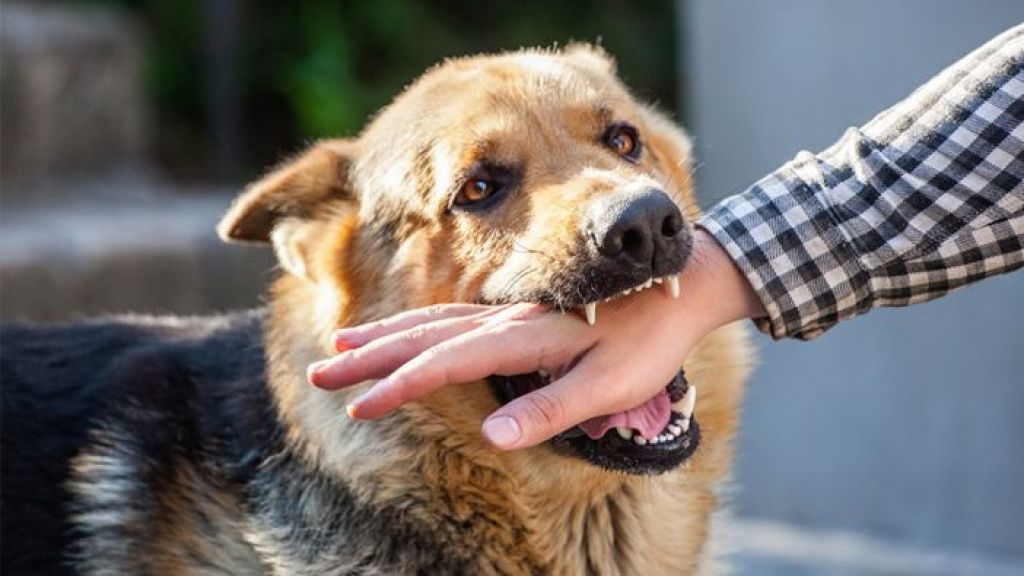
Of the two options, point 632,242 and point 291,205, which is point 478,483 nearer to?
point 632,242

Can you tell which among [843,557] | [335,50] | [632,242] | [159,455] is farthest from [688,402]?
[335,50]

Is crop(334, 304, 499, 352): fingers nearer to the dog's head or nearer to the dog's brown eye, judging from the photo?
the dog's head

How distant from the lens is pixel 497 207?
11.8ft

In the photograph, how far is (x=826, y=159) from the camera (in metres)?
3.32

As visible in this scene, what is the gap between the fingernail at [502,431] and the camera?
9.02 feet

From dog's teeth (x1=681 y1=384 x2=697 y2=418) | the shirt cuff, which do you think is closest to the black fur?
dog's teeth (x1=681 y1=384 x2=697 y2=418)

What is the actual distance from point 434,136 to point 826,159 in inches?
38.2

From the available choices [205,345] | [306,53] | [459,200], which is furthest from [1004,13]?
[306,53]

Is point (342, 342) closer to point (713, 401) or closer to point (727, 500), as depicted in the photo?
point (713, 401)

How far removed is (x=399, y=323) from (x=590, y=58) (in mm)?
1486

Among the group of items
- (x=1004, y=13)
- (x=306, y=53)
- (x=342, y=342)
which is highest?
(x=306, y=53)

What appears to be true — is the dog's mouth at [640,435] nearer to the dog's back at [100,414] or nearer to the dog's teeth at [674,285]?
the dog's teeth at [674,285]

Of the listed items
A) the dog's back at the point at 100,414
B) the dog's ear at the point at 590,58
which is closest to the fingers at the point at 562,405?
the dog's back at the point at 100,414

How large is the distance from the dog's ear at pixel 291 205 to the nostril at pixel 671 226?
3.51 ft
